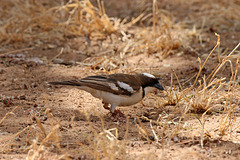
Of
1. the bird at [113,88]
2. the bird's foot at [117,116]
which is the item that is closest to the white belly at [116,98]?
the bird at [113,88]

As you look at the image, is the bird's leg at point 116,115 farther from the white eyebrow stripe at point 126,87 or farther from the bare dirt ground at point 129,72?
the white eyebrow stripe at point 126,87

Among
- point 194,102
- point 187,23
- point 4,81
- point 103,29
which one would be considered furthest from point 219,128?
point 187,23

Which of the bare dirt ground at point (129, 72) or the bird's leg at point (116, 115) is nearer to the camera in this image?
the bare dirt ground at point (129, 72)

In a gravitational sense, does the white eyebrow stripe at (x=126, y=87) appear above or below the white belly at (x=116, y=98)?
above

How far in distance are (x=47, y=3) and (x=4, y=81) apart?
4.34 meters

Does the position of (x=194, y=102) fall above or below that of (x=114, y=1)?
below

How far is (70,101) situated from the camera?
497 cm

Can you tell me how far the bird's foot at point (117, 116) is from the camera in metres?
4.44

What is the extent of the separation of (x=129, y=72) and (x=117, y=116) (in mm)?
1452

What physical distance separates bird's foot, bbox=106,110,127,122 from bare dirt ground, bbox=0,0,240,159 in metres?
0.08

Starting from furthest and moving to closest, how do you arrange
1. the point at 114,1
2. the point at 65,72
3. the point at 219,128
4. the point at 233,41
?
1. the point at 114,1
2. the point at 233,41
3. the point at 65,72
4. the point at 219,128

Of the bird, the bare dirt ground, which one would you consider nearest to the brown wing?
the bird

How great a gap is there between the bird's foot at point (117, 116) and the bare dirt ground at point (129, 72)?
0.25 feet

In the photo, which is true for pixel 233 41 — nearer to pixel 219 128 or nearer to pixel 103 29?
pixel 103 29
